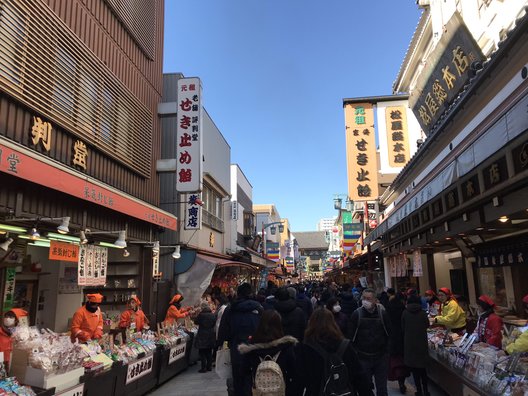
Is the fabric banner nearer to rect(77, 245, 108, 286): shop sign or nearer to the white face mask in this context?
the white face mask

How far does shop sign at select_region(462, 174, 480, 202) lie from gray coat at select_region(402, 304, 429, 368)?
6.99 ft

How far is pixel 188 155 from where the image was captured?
13.7 meters

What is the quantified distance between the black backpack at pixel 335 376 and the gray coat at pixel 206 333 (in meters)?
6.96

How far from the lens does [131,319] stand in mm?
9656

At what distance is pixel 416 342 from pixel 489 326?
126cm

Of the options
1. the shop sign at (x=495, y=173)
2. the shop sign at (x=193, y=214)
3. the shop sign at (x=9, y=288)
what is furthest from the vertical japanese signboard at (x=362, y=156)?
the shop sign at (x=9, y=288)

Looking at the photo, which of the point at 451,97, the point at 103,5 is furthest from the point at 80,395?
the point at 451,97

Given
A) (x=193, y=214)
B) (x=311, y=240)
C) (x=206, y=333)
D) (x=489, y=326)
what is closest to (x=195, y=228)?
(x=193, y=214)

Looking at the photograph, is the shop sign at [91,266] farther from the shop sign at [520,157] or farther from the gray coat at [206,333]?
the shop sign at [520,157]

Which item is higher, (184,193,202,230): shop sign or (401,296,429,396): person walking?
(184,193,202,230): shop sign

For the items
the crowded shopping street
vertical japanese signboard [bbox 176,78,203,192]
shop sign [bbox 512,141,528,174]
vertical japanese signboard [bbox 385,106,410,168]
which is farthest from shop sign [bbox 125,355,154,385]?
vertical japanese signboard [bbox 385,106,410,168]

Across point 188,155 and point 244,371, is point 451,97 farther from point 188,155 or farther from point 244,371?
point 244,371

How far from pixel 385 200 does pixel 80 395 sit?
19960 mm

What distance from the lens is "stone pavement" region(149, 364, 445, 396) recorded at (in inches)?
326
